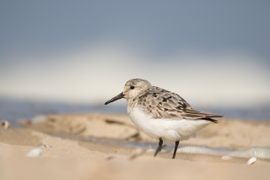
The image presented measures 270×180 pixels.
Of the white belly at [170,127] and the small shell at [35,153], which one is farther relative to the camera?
the white belly at [170,127]

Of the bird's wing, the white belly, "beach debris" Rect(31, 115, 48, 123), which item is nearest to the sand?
"beach debris" Rect(31, 115, 48, 123)

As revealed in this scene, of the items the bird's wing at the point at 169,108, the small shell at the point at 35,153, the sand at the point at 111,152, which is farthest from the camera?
the bird's wing at the point at 169,108

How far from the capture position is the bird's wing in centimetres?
841

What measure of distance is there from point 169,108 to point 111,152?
2.38 ft

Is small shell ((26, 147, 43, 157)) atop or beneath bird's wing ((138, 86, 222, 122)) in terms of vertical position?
beneath

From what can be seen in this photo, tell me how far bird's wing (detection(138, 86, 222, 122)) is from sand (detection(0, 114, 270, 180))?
16.2 inches

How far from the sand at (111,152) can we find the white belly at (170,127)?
0.25 m

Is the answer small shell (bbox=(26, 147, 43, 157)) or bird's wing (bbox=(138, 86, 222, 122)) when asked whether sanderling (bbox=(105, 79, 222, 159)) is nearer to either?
bird's wing (bbox=(138, 86, 222, 122))

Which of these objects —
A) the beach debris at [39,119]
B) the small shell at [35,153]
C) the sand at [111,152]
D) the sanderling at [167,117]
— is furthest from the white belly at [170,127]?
the beach debris at [39,119]

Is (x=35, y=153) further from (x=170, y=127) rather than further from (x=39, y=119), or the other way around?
(x=39, y=119)

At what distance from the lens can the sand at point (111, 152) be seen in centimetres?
561

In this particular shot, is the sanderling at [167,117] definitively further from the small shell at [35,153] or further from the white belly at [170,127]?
the small shell at [35,153]

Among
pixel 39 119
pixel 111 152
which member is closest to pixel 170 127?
pixel 111 152

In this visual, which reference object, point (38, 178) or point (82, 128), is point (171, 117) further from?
point (82, 128)
